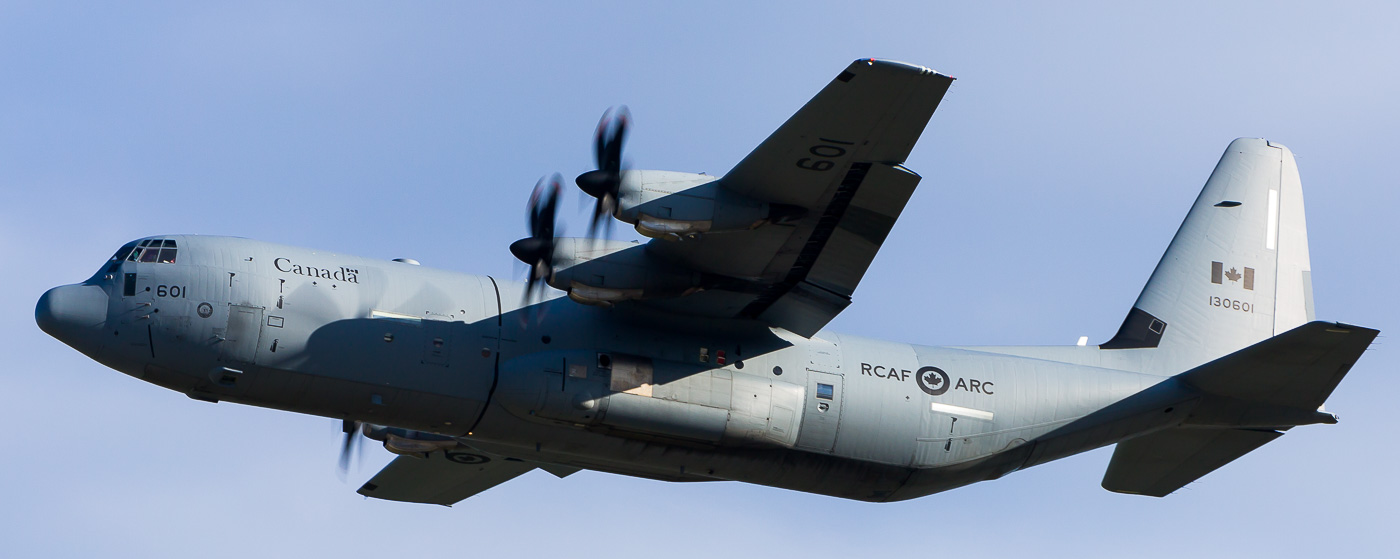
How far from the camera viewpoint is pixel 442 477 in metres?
25.2

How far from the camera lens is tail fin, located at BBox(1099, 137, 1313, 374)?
24703 mm

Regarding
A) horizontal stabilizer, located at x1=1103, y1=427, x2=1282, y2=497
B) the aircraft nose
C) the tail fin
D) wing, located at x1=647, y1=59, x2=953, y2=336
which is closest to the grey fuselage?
the aircraft nose

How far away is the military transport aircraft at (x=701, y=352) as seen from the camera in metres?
18.1

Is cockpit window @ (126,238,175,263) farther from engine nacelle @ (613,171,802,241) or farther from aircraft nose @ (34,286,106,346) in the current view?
engine nacelle @ (613,171,802,241)

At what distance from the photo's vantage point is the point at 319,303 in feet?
62.9

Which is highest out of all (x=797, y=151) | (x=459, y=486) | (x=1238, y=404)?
(x=797, y=151)

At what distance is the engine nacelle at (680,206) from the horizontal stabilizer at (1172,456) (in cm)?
903

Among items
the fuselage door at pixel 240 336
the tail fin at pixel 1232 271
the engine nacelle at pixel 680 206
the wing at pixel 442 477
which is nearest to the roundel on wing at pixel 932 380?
the tail fin at pixel 1232 271

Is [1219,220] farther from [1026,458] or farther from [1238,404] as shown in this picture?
[1026,458]

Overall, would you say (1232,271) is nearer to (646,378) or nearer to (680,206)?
(646,378)

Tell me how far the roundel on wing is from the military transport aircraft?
0.20 ft

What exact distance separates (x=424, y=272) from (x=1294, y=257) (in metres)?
15.7

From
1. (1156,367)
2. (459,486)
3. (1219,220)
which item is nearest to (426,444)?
(459,486)

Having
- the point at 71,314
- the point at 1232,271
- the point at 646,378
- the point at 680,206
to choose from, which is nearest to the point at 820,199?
the point at 680,206
